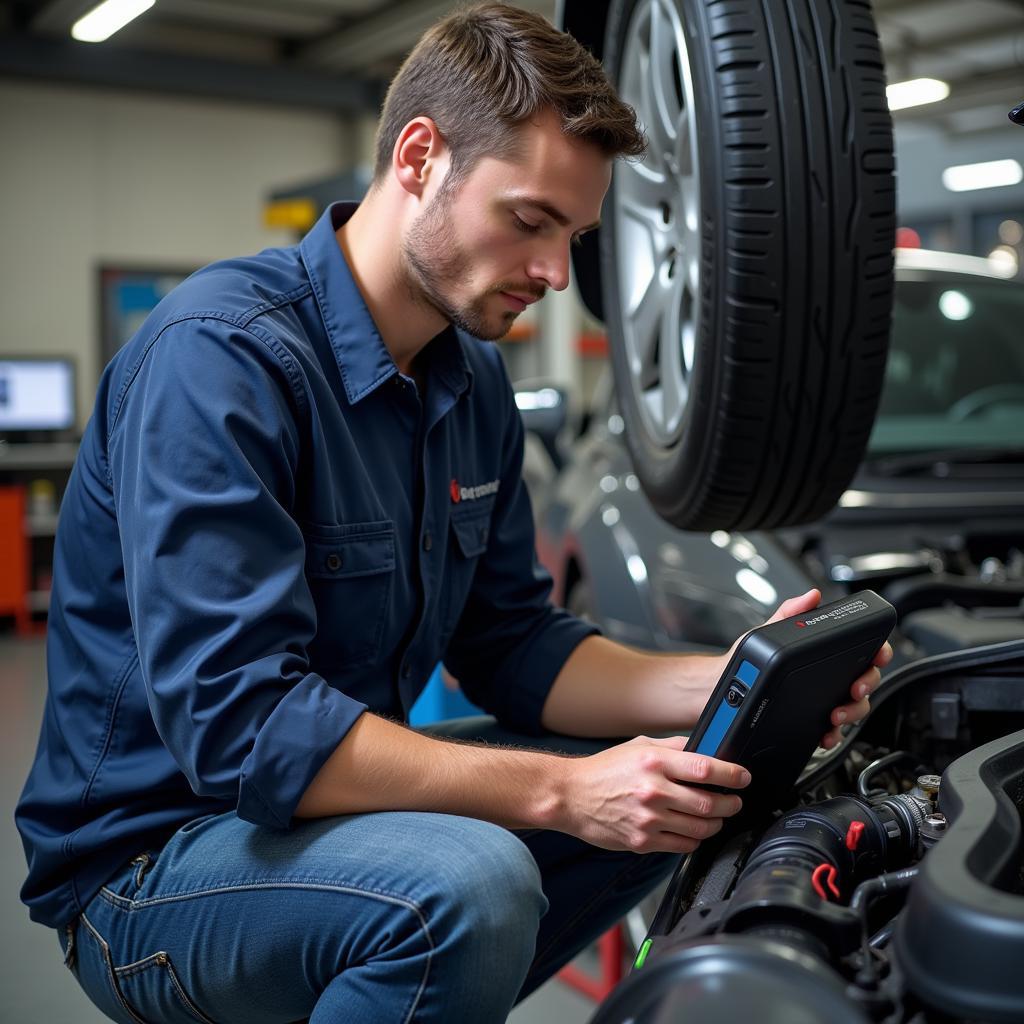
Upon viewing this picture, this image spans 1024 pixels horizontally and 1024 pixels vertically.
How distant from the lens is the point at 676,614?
2166mm

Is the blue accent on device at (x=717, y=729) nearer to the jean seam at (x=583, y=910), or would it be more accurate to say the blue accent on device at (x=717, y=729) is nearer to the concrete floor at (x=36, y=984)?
the jean seam at (x=583, y=910)

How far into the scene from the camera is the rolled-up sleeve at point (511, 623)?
1.63 m

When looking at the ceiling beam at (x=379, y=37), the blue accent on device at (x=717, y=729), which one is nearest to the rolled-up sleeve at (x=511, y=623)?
the blue accent on device at (x=717, y=729)

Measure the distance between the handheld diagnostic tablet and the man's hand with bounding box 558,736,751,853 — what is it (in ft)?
0.09

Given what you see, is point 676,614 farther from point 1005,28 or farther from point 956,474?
point 1005,28

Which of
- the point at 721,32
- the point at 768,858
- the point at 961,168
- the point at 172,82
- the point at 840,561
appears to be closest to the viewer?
the point at 768,858

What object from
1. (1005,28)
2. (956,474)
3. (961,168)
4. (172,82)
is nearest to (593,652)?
(956,474)

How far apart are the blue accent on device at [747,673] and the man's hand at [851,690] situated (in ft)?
0.51

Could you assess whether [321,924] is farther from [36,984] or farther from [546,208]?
[36,984]

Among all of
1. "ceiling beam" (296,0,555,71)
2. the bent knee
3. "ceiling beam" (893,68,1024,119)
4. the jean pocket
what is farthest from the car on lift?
"ceiling beam" (893,68,1024,119)

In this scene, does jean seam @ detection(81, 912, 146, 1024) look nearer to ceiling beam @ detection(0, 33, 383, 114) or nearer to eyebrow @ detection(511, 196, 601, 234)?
eyebrow @ detection(511, 196, 601, 234)

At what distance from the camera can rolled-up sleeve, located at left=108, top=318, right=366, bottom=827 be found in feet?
3.60

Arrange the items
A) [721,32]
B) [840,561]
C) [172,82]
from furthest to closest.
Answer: [172,82] < [840,561] < [721,32]

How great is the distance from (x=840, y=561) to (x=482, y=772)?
3.26ft
